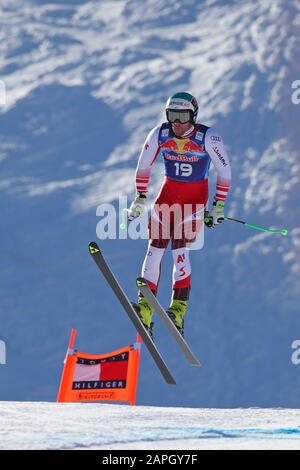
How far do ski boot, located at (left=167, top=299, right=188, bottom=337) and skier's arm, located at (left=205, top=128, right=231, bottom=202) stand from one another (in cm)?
104

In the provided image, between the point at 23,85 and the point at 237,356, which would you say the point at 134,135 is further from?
the point at 237,356

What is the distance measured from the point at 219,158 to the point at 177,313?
4.82 feet

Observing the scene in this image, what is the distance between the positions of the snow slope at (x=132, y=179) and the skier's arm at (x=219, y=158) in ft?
59.3

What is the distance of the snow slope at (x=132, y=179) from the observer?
29.7 metres

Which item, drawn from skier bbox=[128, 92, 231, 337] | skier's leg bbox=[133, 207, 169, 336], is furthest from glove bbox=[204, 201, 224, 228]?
skier's leg bbox=[133, 207, 169, 336]

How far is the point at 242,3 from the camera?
3522 centimetres

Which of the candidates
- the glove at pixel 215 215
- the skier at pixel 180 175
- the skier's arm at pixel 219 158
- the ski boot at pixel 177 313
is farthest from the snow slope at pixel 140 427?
the skier's arm at pixel 219 158

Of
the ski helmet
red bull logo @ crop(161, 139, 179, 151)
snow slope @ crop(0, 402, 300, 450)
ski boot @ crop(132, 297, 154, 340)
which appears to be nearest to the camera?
snow slope @ crop(0, 402, 300, 450)

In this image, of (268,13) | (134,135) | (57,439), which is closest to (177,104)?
(57,439)

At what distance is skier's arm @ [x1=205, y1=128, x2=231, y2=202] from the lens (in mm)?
11289

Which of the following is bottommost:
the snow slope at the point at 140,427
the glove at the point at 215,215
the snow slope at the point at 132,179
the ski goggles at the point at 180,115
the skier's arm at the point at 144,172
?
the snow slope at the point at 140,427

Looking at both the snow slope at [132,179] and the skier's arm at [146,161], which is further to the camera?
the snow slope at [132,179]

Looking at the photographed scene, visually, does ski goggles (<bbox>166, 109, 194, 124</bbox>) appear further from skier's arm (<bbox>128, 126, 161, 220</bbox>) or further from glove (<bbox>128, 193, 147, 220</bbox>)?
glove (<bbox>128, 193, 147, 220</bbox>)

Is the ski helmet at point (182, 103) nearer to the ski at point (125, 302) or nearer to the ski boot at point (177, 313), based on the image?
the ski at point (125, 302)
